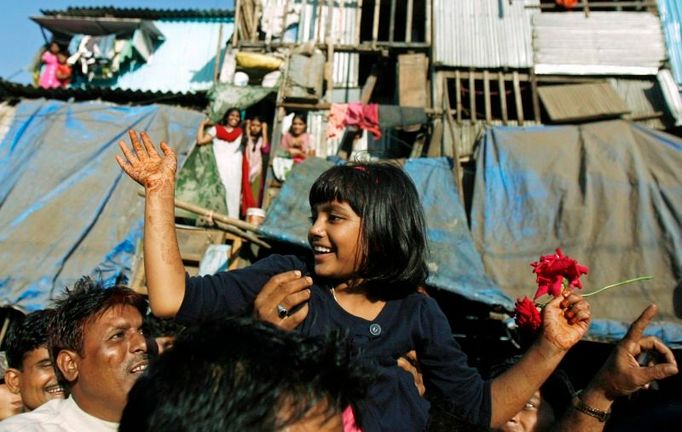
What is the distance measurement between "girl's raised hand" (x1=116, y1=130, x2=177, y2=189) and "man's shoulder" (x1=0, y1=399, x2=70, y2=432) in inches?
35.2

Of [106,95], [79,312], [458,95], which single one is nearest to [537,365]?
[79,312]

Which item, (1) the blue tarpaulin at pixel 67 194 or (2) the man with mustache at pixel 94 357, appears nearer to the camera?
(2) the man with mustache at pixel 94 357

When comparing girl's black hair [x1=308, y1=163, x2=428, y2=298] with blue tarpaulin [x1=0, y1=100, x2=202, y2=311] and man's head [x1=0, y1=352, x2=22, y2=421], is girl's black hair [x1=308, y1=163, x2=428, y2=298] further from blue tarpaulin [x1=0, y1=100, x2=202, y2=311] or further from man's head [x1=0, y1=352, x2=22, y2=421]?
blue tarpaulin [x1=0, y1=100, x2=202, y2=311]

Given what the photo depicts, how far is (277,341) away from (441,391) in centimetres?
101

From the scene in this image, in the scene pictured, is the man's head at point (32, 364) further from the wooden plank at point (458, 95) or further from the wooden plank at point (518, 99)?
the wooden plank at point (518, 99)

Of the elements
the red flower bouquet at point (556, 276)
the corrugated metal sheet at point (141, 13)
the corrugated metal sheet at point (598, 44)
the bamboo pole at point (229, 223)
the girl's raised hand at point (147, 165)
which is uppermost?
the corrugated metal sheet at point (141, 13)

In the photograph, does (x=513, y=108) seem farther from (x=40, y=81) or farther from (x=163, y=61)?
(x=40, y=81)

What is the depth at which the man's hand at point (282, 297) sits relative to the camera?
163 centimetres

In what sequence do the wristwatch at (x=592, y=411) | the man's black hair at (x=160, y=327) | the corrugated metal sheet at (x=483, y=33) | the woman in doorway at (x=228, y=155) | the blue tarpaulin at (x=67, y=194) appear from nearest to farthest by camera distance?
the wristwatch at (x=592, y=411)
the man's black hair at (x=160, y=327)
the blue tarpaulin at (x=67, y=194)
the woman in doorway at (x=228, y=155)
the corrugated metal sheet at (x=483, y=33)

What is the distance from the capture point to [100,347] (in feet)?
6.84

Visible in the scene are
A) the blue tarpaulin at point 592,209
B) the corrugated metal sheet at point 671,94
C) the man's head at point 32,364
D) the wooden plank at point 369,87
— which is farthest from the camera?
the wooden plank at point 369,87

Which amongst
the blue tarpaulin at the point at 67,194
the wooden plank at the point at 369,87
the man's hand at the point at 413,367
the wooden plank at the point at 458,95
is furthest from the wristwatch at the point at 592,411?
the wooden plank at the point at 369,87

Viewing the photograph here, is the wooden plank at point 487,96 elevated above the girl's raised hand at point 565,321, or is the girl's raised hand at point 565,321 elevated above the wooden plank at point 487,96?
the wooden plank at point 487,96

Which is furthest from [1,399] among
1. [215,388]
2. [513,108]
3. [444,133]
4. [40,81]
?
[40,81]
